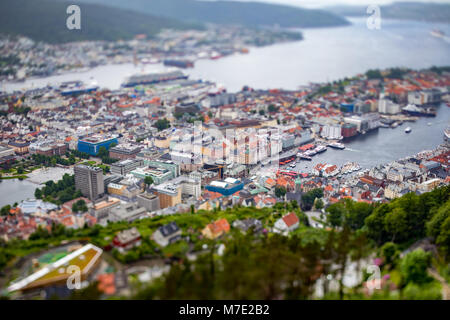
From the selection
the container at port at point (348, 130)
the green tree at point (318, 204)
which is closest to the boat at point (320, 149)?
the container at port at point (348, 130)

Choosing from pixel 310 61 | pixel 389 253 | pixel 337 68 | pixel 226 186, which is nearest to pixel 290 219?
pixel 389 253

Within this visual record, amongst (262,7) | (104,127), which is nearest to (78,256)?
(104,127)

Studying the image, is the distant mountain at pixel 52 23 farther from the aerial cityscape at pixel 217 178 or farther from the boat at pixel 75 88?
the boat at pixel 75 88

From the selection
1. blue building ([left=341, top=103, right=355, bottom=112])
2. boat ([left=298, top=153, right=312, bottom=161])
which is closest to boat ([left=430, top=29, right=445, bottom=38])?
blue building ([left=341, top=103, right=355, bottom=112])

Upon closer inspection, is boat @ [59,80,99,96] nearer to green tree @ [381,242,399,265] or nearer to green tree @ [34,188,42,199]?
green tree @ [34,188,42,199]

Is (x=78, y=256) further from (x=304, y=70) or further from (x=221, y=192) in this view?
(x=304, y=70)

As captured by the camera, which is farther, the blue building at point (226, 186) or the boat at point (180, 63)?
the boat at point (180, 63)
